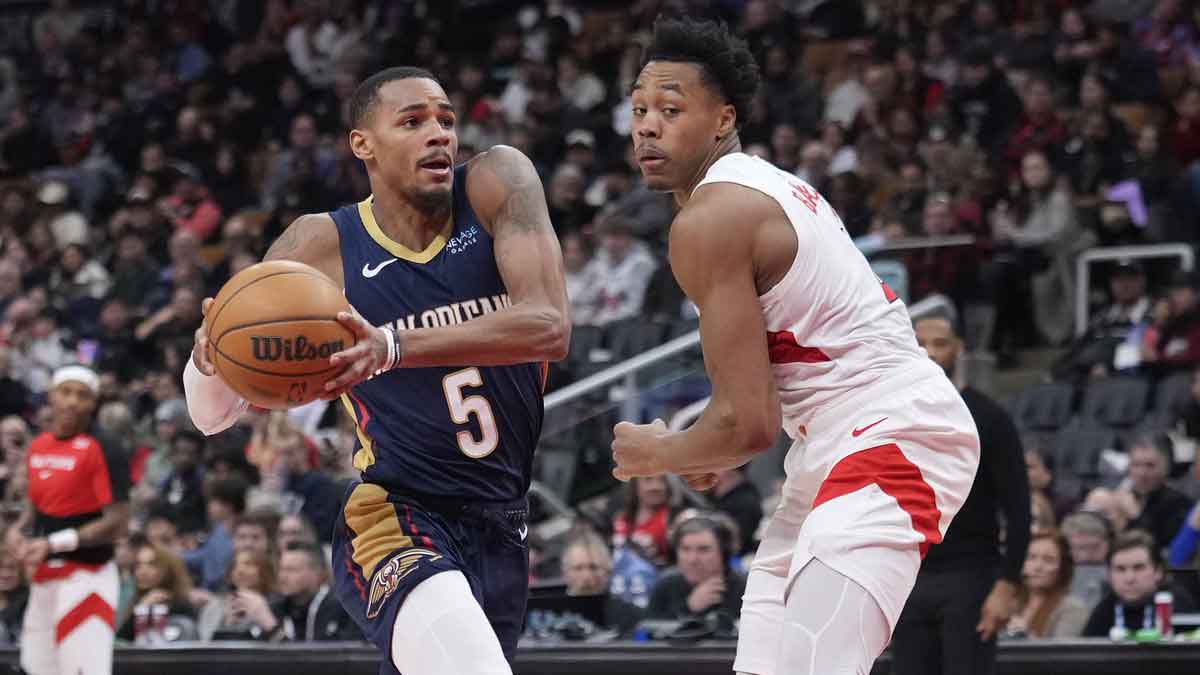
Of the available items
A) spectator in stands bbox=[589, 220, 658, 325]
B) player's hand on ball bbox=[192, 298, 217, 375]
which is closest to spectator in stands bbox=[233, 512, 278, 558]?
spectator in stands bbox=[589, 220, 658, 325]

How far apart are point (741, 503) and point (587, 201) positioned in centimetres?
489

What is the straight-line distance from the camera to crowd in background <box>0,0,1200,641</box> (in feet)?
30.0

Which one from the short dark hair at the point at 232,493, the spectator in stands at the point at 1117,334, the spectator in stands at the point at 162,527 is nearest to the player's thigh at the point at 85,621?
the spectator in stands at the point at 162,527

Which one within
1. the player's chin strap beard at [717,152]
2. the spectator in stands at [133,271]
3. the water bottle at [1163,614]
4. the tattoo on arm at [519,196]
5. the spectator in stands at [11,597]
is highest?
the player's chin strap beard at [717,152]

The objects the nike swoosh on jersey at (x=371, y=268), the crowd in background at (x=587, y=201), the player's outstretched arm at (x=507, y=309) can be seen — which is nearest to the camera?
the player's outstretched arm at (x=507, y=309)

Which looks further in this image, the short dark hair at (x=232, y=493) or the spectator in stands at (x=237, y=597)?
the short dark hair at (x=232, y=493)

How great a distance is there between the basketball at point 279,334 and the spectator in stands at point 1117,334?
7.76m

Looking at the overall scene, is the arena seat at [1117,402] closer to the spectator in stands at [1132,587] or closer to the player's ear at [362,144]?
the spectator in stands at [1132,587]

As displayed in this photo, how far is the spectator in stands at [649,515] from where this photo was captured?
9.49m

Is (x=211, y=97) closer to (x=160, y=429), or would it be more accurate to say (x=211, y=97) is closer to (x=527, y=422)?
(x=160, y=429)

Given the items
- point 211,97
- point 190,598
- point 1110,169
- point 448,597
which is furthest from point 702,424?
point 211,97

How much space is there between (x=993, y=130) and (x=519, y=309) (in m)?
9.51

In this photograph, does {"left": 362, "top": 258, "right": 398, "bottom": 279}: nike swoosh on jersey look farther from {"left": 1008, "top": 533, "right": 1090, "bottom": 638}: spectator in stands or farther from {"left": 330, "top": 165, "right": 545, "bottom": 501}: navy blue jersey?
{"left": 1008, "top": 533, "right": 1090, "bottom": 638}: spectator in stands

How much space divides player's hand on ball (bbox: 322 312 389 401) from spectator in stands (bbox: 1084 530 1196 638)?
4.57m
